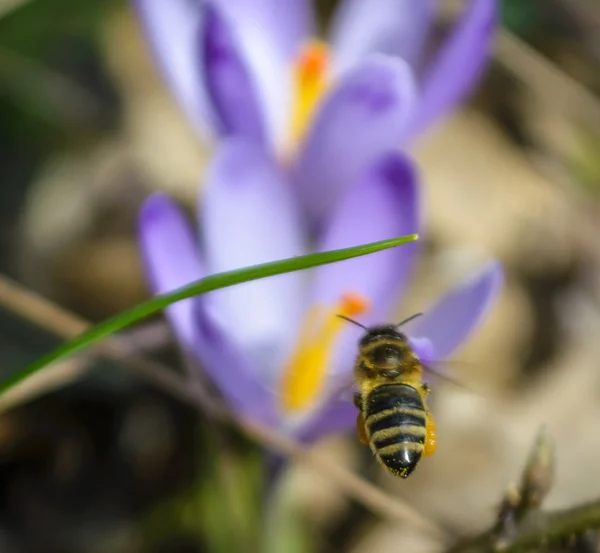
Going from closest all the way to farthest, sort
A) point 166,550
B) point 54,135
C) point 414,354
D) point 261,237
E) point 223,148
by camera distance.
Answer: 1. point 414,354
2. point 223,148
3. point 261,237
4. point 166,550
5. point 54,135

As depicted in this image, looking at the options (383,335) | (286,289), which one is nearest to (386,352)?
(383,335)

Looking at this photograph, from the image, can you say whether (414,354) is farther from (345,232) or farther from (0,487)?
(0,487)

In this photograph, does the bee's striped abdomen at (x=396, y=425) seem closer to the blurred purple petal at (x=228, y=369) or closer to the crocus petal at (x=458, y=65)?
the blurred purple petal at (x=228, y=369)

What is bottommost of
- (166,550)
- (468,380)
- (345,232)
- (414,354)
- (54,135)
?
(414,354)

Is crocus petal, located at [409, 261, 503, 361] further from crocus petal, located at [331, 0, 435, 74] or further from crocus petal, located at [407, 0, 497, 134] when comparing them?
crocus petal, located at [331, 0, 435, 74]

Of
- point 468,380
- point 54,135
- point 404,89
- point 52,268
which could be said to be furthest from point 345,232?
point 54,135

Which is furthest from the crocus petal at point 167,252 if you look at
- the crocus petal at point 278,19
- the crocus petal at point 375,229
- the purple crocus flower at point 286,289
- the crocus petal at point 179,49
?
the crocus petal at point 278,19

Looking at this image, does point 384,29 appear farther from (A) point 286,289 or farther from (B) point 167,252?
(B) point 167,252

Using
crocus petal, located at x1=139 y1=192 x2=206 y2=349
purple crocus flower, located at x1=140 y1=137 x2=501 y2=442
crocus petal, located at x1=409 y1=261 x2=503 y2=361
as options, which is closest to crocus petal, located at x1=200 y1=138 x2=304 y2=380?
purple crocus flower, located at x1=140 y1=137 x2=501 y2=442
